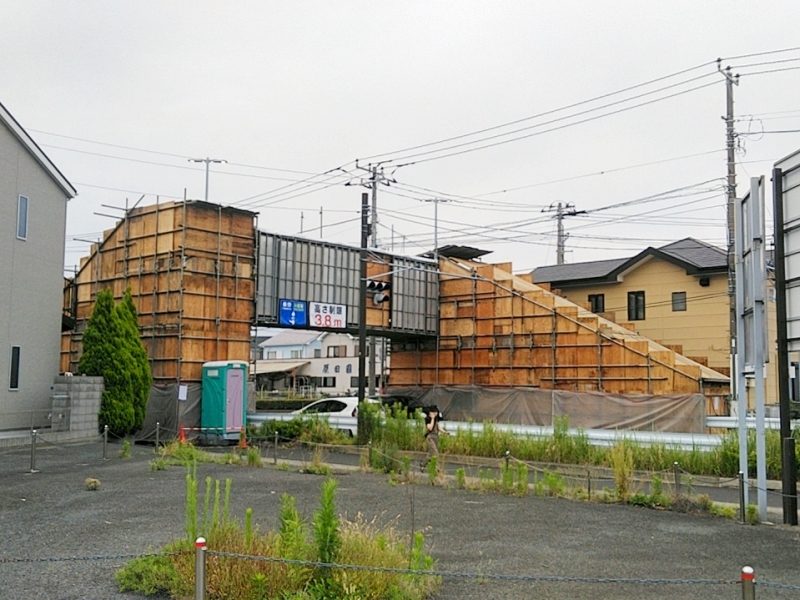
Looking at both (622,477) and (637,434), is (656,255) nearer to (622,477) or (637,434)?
(637,434)

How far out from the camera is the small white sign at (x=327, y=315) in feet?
109

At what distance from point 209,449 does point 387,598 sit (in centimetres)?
2030

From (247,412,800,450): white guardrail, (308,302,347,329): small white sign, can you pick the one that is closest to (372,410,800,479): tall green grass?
(247,412,800,450): white guardrail

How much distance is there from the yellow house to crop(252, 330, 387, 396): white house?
36772 mm

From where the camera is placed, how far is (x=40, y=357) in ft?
83.5

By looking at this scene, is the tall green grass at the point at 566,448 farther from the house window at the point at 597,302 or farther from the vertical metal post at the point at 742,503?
the house window at the point at 597,302

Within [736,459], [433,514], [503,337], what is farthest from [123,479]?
[503,337]

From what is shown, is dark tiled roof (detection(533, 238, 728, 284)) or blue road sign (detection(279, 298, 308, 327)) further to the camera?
dark tiled roof (detection(533, 238, 728, 284))

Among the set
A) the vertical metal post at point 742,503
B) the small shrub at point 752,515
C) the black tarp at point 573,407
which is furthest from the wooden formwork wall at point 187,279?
the small shrub at point 752,515

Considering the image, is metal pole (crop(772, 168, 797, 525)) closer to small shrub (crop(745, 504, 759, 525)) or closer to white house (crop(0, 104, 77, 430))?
small shrub (crop(745, 504, 759, 525))

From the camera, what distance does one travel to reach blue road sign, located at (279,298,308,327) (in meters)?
32.2

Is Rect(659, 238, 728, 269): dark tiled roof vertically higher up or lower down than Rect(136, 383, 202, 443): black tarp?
higher up

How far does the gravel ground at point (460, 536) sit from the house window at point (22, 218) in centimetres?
1023

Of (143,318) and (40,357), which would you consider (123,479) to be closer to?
(40,357)
